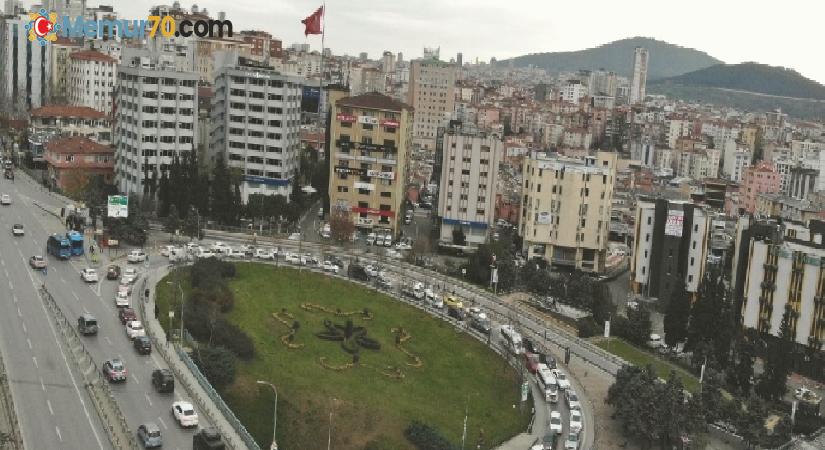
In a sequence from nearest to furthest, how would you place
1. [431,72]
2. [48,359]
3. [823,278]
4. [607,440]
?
[48,359] < [607,440] < [823,278] < [431,72]

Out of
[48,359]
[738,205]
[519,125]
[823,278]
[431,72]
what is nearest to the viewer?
[48,359]

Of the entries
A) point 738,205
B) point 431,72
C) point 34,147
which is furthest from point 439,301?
point 431,72

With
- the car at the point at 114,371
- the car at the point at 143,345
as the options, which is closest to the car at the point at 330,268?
the car at the point at 143,345

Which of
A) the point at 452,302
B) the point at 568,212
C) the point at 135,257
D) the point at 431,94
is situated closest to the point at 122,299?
the point at 135,257

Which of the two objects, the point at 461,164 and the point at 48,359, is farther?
the point at 461,164

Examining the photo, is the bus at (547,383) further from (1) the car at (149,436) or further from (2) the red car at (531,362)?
(1) the car at (149,436)

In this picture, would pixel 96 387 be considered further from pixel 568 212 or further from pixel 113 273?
pixel 568 212

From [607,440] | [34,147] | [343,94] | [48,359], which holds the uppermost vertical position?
[343,94]

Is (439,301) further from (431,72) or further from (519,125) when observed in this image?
(519,125)
